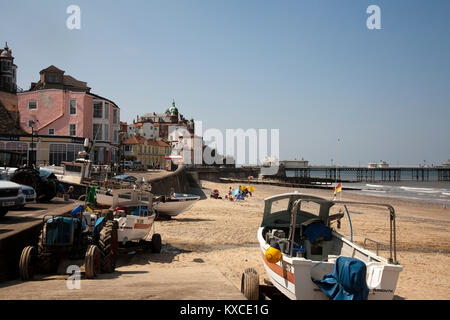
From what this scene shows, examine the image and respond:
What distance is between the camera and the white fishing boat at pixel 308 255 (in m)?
7.50

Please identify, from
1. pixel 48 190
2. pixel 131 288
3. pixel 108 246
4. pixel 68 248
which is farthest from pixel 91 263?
pixel 48 190

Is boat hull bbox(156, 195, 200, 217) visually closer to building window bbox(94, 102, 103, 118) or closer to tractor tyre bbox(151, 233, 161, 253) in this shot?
tractor tyre bbox(151, 233, 161, 253)

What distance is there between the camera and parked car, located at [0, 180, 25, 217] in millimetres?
12250

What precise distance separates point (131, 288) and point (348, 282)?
13.7ft

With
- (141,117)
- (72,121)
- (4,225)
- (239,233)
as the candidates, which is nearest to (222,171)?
(72,121)

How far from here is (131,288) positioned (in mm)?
7648

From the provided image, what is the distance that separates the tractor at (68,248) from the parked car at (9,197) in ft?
10.7

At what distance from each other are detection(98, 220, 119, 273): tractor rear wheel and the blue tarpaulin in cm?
542

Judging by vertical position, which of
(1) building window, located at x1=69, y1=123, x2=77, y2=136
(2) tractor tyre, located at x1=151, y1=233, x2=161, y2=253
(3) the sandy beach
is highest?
(1) building window, located at x1=69, y1=123, x2=77, y2=136

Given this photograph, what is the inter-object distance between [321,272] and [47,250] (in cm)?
631

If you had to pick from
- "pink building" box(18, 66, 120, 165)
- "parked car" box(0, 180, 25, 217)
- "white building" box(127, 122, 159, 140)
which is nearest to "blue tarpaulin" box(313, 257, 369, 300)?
"parked car" box(0, 180, 25, 217)

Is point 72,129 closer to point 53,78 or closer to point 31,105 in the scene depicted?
point 31,105

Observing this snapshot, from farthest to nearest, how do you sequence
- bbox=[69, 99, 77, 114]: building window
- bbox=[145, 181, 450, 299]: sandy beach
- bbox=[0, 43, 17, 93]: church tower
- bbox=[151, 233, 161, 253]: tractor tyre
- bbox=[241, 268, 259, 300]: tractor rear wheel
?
bbox=[0, 43, 17, 93]: church tower < bbox=[69, 99, 77, 114]: building window < bbox=[151, 233, 161, 253]: tractor tyre < bbox=[145, 181, 450, 299]: sandy beach < bbox=[241, 268, 259, 300]: tractor rear wheel
